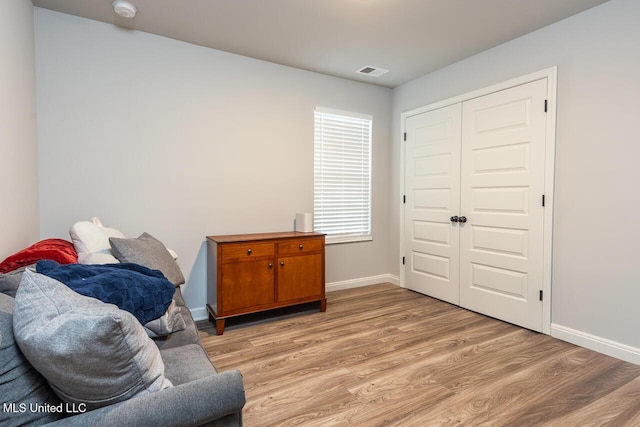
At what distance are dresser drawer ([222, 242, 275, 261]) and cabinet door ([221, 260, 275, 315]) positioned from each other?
6cm

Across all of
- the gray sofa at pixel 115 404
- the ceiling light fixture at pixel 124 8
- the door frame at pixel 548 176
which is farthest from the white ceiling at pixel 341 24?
the gray sofa at pixel 115 404

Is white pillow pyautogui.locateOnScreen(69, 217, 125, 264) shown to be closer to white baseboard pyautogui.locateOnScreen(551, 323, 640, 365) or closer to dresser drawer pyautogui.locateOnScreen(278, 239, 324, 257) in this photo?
dresser drawer pyautogui.locateOnScreen(278, 239, 324, 257)

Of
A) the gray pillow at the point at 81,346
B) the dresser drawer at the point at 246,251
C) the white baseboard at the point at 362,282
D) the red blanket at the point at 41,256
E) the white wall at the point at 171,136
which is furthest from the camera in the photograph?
the white baseboard at the point at 362,282

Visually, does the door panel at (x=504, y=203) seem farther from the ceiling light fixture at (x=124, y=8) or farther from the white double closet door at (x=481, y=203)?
the ceiling light fixture at (x=124, y=8)

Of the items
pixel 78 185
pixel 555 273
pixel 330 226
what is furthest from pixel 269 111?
pixel 555 273

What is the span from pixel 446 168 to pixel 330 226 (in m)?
1.51

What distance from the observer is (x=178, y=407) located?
3.10ft

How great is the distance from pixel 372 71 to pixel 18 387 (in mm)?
3859

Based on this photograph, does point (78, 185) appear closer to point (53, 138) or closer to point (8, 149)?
point (53, 138)

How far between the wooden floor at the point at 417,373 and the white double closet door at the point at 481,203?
0.38m

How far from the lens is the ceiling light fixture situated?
94.6 inches

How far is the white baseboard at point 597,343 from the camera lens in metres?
2.34

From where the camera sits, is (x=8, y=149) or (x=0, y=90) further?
(x=8, y=149)

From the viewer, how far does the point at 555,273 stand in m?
2.77
